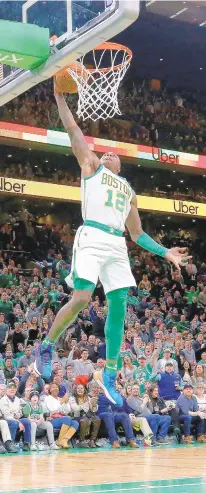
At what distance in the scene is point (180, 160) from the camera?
29688 mm

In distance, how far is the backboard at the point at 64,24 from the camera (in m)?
6.75

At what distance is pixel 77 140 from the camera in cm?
680

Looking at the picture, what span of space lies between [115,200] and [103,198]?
12cm

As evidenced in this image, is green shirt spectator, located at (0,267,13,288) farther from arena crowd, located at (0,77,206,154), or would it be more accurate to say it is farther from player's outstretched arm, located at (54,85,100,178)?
player's outstretched arm, located at (54,85,100,178)

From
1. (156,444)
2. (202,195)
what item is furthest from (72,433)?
(202,195)

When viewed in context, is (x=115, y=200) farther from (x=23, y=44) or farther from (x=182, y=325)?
(x=182, y=325)

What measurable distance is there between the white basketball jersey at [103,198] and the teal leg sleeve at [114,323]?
1.92 feet

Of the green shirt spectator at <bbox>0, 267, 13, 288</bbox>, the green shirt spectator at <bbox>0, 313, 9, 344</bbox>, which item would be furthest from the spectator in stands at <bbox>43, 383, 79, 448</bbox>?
the green shirt spectator at <bbox>0, 267, 13, 288</bbox>

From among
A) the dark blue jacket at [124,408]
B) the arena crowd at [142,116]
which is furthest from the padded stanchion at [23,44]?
the arena crowd at [142,116]

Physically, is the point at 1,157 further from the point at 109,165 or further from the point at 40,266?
the point at 109,165

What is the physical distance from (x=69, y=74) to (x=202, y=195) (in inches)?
993

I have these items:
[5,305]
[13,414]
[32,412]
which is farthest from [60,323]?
[5,305]

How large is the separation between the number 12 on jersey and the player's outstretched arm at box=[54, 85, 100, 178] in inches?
9.9

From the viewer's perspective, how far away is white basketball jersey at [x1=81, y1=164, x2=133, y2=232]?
686cm
